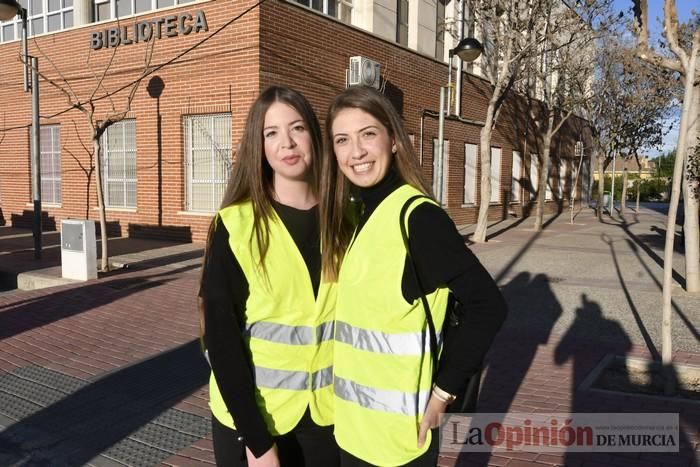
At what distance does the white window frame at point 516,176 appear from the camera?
24.0 meters

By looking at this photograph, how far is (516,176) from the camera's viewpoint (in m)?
24.3

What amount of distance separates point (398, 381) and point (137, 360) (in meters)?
4.23

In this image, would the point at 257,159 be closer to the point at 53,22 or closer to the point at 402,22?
the point at 53,22

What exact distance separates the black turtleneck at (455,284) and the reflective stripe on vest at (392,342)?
0.09 metres

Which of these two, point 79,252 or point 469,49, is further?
point 469,49

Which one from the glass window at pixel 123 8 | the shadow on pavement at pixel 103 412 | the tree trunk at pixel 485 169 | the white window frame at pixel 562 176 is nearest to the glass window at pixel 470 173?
the tree trunk at pixel 485 169

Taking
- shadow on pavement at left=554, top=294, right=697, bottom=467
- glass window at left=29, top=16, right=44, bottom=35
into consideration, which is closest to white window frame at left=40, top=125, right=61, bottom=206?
glass window at left=29, top=16, right=44, bottom=35

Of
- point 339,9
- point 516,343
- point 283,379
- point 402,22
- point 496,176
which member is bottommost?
point 516,343

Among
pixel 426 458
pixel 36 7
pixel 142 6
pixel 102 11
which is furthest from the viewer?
pixel 36 7

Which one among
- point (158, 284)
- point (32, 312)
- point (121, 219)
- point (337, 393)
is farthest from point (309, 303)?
point (121, 219)

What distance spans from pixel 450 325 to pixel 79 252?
27.0 feet

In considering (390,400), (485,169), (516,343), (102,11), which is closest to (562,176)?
(485,169)

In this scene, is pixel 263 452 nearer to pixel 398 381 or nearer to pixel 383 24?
pixel 398 381

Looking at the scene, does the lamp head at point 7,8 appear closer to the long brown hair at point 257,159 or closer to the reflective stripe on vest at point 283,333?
the long brown hair at point 257,159
